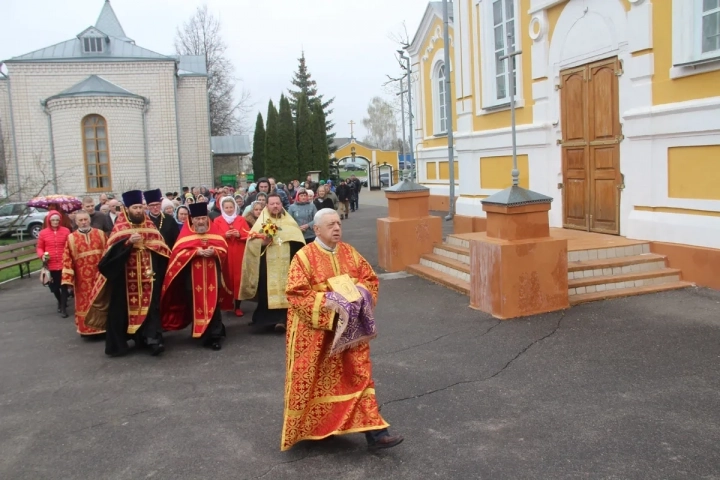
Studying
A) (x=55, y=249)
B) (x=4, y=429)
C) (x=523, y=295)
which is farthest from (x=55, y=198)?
(x=523, y=295)

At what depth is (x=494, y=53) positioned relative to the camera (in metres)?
13.3

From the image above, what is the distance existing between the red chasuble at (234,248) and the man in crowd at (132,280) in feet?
4.75

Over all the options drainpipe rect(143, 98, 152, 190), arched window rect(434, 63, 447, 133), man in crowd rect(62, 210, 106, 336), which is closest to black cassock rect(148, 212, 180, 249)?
man in crowd rect(62, 210, 106, 336)

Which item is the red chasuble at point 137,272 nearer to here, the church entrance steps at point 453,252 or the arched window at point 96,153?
the church entrance steps at point 453,252

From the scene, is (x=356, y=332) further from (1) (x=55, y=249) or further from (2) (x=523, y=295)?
(1) (x=55, y=249)

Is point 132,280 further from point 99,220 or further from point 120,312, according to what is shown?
point 99,220

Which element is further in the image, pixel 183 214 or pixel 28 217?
pixel 28 217

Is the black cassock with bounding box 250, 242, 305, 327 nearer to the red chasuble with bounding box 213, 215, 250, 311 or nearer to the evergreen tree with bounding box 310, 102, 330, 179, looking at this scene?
the red chasuble with bounding box 213, 215, 250, 311

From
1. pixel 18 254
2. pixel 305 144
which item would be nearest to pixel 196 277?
pixel 18 254

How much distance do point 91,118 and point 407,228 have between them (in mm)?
22019

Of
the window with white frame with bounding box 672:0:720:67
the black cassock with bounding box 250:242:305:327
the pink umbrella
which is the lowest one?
the black cassock with bounding box 250:242:305:327

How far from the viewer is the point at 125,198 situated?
304 inches

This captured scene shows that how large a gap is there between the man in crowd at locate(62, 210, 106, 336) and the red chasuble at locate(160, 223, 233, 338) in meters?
1.51

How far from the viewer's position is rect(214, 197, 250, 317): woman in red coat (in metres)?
9.10
